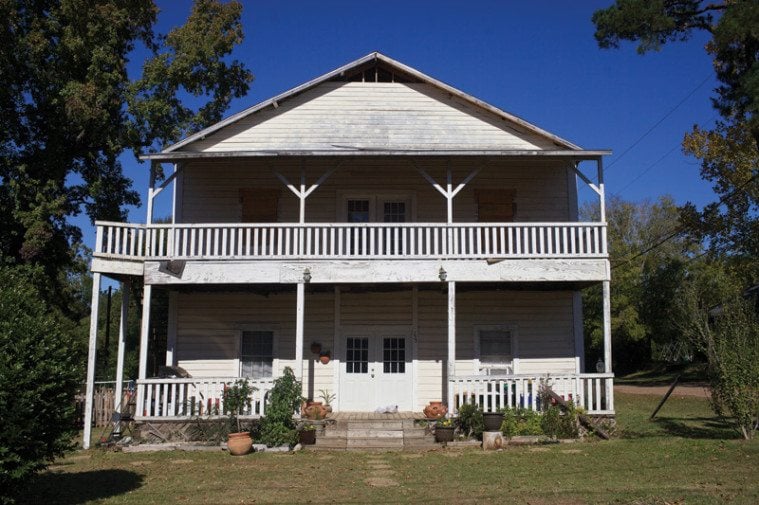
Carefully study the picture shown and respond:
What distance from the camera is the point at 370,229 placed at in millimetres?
16969

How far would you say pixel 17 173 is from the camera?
2189 cm

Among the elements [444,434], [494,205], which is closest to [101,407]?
[444,434]

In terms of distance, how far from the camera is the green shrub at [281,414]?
48.6 ft

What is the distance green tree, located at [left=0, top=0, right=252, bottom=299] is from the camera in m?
21.7

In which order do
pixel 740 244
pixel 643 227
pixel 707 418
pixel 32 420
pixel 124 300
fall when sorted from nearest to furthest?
1. pixel 32 420
2. pixel 124 300
3. pixel 707 418
4. pixel 740 244
5. pixel 643 227

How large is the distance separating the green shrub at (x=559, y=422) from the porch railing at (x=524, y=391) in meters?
0.40

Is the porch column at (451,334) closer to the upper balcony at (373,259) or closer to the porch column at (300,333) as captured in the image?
the upper balcony at (373,259)

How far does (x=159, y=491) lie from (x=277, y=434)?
4477mm

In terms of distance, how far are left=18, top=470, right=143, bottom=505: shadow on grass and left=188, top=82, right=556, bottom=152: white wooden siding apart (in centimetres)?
871

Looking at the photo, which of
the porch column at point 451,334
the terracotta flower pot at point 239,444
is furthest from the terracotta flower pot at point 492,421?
the terracotta flower pot at point 239,444

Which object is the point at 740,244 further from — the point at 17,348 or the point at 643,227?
the point at 17,348

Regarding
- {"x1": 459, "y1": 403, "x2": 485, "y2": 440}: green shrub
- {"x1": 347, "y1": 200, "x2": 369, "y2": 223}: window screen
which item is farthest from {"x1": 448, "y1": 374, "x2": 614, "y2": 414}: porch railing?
{"x1": 347, "y1": 200, "x2": 369, "y2": 223}: window screen

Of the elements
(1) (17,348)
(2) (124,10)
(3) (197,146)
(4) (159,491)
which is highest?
(2) (124,10)

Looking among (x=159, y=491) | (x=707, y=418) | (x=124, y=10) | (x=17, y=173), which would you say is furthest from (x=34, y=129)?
(x=707, y=418)
